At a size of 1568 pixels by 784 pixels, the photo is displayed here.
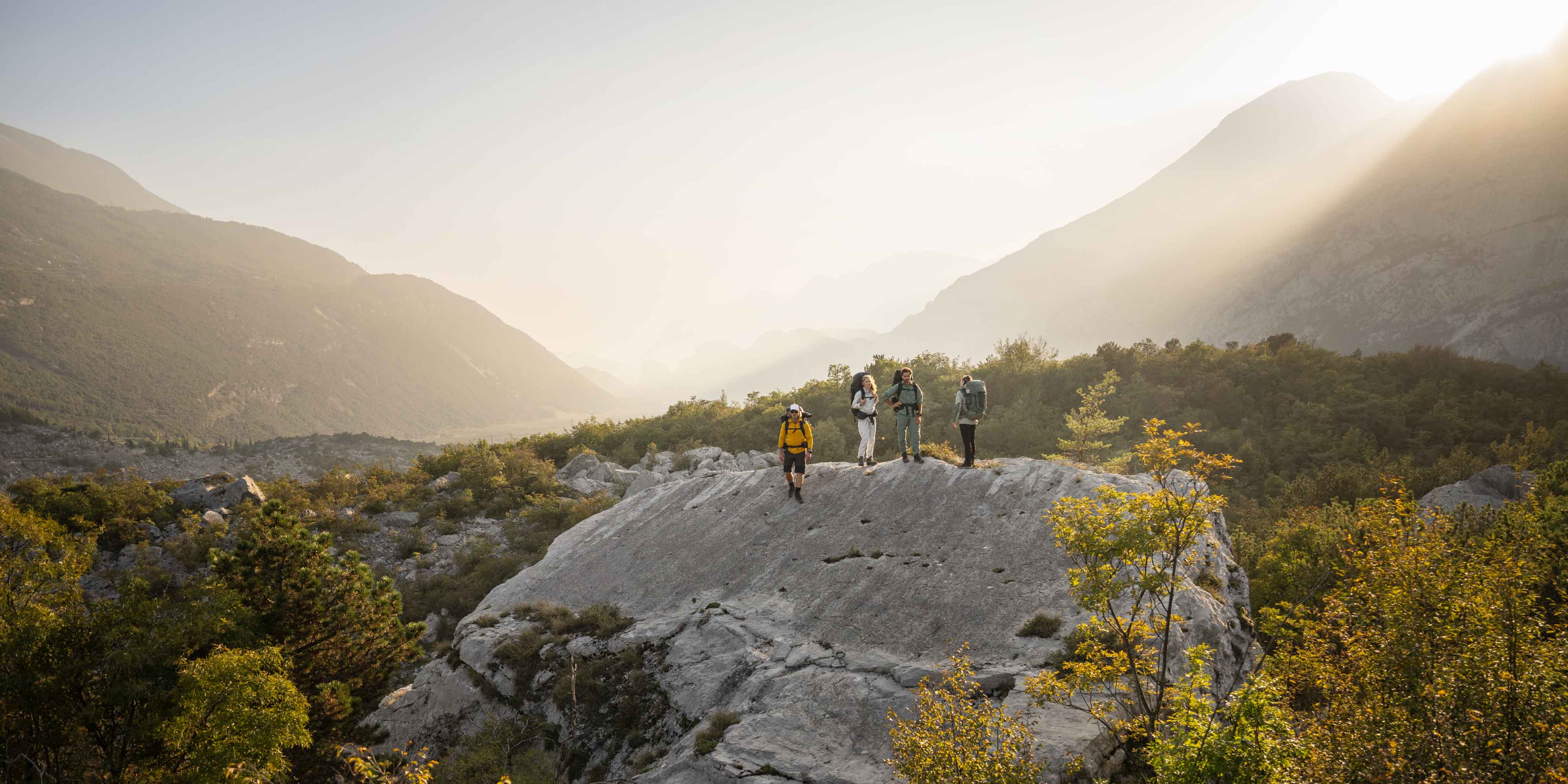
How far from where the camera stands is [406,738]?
1166cm

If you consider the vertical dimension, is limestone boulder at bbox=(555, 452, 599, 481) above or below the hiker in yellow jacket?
below

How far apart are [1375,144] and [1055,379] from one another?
155096 mm

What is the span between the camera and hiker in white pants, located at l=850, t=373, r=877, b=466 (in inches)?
595

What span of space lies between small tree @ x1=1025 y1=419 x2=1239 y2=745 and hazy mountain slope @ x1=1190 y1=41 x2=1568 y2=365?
8713 cm

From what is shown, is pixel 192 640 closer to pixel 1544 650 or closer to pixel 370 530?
pixel 370 530

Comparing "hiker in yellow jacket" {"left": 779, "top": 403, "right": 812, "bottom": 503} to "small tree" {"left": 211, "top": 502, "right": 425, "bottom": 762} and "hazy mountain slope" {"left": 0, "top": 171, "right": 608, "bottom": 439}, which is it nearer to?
"small tree" {"left": 211, "top": 502, "right": 425, "bottom": 762}

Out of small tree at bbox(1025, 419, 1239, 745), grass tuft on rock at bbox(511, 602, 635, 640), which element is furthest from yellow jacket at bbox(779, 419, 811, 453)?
small tree at bbox(1025, 419, 1239, 745)

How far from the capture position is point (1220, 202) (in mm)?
157375

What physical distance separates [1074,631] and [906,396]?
6.52 meters

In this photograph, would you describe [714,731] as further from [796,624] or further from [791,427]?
[791,427]

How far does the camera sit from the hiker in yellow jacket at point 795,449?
1452 cm

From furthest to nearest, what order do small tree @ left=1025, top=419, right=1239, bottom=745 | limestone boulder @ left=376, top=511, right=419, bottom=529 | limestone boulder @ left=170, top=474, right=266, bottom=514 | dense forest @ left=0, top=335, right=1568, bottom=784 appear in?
limestone boulder @ left=376, top=511, right=419, bottom=529, limestone boulder @ left=170, top=474, right=266, bottom=514, small tree @ left=1025, top=419, right=1239, bottom=745, dense forest @ left=0, top=335, right=1568, bottom=784

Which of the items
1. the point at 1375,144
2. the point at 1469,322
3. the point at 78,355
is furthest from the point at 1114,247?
the point at 78,355

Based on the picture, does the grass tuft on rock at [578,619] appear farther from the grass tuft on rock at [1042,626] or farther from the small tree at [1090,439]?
the small tree at [1090,439]
